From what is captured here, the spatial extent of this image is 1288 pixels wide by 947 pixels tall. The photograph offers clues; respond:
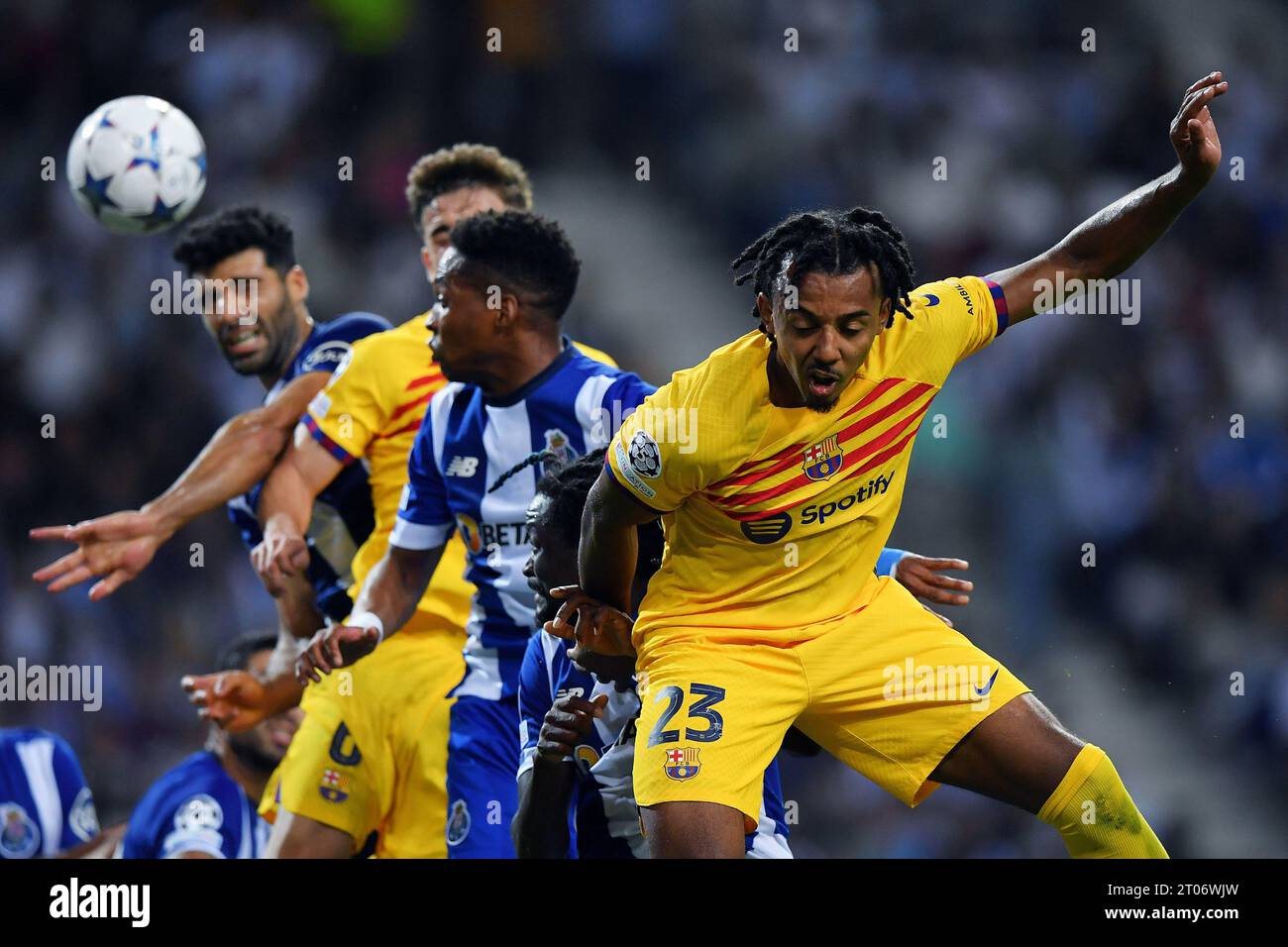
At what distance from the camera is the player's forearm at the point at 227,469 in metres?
5.55

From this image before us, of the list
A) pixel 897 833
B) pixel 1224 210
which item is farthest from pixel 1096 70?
pixel 897 833

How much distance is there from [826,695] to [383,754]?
1.85 metres

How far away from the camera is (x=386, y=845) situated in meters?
5.30

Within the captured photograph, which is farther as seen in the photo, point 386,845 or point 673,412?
point 386,845

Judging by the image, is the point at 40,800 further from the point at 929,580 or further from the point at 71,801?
the point at 929,580

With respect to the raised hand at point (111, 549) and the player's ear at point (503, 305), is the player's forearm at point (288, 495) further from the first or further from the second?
the player's ear at point (503, 305)

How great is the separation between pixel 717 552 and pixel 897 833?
4.66 meters

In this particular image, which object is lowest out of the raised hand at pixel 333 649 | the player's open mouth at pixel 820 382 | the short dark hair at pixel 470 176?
the raised hand at pixel 333 649

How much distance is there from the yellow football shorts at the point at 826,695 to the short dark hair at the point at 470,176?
2.70 meters

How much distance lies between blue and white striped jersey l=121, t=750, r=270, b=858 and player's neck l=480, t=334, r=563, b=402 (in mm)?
1966

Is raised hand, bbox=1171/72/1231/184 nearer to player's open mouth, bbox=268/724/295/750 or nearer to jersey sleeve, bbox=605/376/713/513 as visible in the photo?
jersey sleeve, bbox=605/376/713/513

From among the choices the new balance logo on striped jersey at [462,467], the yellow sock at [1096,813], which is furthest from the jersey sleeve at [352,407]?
the yellow sock at [1096,813]

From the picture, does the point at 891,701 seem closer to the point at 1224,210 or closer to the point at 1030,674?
the point at 1030,674

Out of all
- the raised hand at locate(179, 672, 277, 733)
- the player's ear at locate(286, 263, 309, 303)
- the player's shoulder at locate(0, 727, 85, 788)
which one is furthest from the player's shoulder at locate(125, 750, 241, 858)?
the player's ear at locate(286, 263, 309, 303)
